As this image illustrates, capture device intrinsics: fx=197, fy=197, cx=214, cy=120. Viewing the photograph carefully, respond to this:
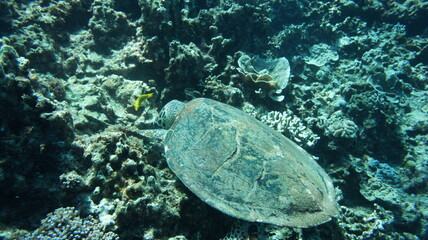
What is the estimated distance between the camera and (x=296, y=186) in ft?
8.15

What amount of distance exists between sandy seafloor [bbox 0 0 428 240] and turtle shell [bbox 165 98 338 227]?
0.31 meters

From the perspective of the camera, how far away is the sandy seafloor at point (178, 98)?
226 centimetres

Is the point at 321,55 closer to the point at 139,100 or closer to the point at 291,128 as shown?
the point at 291,128

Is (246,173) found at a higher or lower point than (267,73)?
lower

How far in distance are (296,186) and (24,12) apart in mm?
7404

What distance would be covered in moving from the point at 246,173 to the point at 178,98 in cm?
298

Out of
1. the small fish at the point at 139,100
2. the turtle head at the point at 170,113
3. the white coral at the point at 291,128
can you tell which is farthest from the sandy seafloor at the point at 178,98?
the turtle head at the point at 170,113

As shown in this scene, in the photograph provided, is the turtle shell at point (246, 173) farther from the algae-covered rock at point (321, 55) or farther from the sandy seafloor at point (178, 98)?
the algae-covered rock at point (321, 55)

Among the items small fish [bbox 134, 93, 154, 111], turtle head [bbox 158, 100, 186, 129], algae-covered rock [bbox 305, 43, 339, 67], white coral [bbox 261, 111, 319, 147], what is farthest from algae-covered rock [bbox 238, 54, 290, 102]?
algae-covered rock [bbox 305, 43, 339, 67]

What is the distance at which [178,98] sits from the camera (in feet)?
16.2

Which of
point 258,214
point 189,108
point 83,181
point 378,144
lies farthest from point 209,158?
point 378,144

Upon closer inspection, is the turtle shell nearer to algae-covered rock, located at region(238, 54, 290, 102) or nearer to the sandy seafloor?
the sandy seafloor

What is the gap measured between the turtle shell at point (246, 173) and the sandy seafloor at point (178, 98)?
0.31m

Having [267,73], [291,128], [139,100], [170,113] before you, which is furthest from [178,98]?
[291,128]
